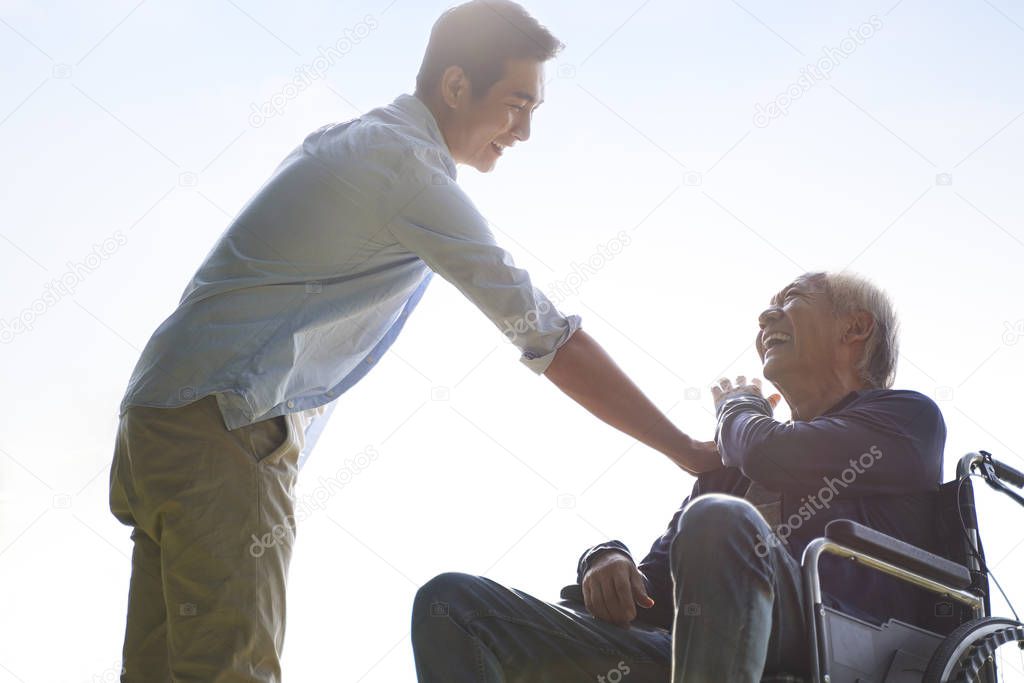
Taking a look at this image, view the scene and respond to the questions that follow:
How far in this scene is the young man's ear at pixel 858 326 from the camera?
7.33 ft

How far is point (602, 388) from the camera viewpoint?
190 cm

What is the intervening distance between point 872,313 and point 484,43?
3.32 ft

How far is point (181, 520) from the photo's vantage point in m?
1.71

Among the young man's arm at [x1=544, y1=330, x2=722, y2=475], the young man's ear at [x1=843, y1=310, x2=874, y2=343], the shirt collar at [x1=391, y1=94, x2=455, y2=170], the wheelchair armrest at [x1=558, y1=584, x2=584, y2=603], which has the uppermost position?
the young man's ear at [x1=843, y1=310, x2=874, y2=343]

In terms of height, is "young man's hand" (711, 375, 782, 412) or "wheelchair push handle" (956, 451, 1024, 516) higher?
"wheelchair push handle" (956, 451, 1024, 516)

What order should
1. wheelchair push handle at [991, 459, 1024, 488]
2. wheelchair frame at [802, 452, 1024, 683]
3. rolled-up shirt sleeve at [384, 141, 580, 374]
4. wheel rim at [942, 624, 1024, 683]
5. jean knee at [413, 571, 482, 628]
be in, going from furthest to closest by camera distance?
1. wheelchair push handle at [991, 459, 1024, 488]
2. rolled-up shirt sleeve at [384, 141, 580, 374]
3. jean knee at [413, 571, 482, 628]
4. wheel rim at [942, 624, 1024, 683]
5. wheelchair frame at [802, 452, 1024, 683]

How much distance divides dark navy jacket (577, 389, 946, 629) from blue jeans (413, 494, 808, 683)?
15 centimetres

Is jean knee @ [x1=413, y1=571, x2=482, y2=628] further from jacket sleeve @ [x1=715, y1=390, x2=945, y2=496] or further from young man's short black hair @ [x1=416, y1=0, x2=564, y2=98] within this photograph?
young man's short black hair @ [x1=416, y1=0, x2=564, y2=98]

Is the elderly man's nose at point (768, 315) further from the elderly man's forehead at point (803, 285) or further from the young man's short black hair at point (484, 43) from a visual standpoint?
the young man's short black hair at point (484, 43)

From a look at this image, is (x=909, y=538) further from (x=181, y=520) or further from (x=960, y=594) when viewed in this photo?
(x=181, y=520)

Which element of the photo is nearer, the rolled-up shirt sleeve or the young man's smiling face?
the rolled-up shirt sleeve

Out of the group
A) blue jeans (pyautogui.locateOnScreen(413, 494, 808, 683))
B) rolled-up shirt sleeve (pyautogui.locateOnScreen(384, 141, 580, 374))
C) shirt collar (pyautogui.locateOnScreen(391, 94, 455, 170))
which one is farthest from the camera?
shirt collar (pyautogui.locateOnScreen(391, 94, 455, 170))

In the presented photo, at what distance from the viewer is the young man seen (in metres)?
1.70

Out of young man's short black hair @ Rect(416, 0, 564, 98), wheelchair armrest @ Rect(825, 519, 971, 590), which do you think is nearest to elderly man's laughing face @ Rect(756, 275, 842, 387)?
wheelchair armrest @ Rect(825, 519, 971, 590)
